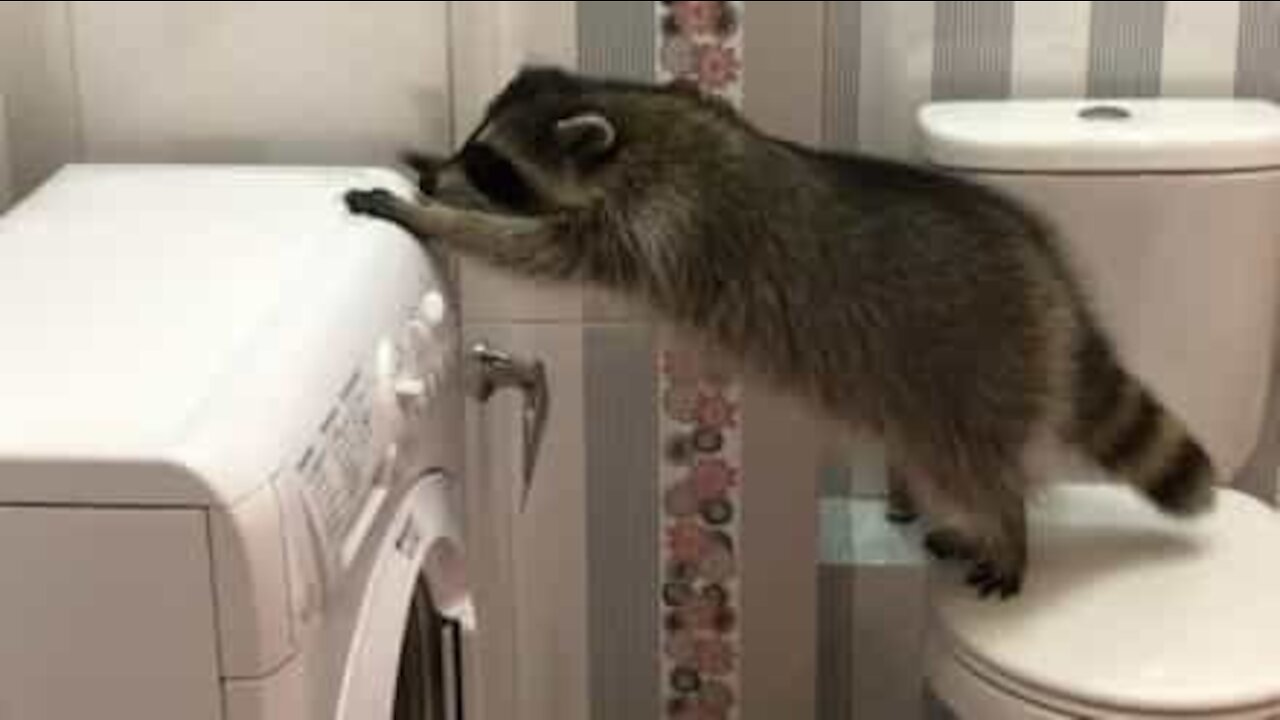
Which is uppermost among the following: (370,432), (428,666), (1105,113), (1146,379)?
(1105,113)

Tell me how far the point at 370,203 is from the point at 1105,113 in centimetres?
81

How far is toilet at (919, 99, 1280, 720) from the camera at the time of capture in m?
1.73

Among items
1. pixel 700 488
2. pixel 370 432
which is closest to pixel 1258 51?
pixel 700 488

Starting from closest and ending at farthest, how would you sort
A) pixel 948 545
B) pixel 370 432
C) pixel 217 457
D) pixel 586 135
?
1. pixel 217 457
2. pixel 370 432
3. pixel 586 135
4. pixel 948 545

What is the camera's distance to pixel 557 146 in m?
1.70

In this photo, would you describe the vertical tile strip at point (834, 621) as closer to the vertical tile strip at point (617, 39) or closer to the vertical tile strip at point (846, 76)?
the vertical tile strip at point (846, 76)

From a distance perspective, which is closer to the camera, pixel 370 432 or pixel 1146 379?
pixel 370 432

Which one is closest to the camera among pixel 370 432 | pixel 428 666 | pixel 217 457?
pixel 217 457

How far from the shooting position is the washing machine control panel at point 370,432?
4.24ft

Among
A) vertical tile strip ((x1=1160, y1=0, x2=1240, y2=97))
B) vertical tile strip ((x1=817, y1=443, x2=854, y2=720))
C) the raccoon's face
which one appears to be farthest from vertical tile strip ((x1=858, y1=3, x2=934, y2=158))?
the raccoon's face

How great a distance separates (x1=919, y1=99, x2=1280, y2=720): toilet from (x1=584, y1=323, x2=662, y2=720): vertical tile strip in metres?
0.32

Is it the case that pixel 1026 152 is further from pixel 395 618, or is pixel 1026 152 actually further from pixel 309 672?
pixel 309 672

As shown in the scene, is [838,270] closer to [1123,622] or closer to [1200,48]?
[1123,622]

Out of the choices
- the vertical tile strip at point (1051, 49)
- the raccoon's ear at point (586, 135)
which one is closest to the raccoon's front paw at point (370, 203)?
the raccoon's ear at point (586, 135)
